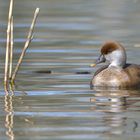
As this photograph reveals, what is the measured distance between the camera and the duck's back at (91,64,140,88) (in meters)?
13.0

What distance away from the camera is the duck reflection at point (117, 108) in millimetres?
9461

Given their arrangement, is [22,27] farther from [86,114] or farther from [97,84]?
[86,114]

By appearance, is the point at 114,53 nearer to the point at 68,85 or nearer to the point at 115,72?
the point at 115,72

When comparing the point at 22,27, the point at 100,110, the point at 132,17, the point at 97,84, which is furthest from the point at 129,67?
the point at 132,17

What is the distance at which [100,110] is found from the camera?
34.9 ft

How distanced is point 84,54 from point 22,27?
483cm

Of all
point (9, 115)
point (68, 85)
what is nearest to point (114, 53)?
point (68, 85)

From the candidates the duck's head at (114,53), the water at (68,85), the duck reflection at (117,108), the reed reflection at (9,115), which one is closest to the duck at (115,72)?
the duck's head at (114,53)

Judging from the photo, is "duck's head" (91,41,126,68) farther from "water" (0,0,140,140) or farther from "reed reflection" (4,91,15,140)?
"reed reflection" (4,91,15,140)

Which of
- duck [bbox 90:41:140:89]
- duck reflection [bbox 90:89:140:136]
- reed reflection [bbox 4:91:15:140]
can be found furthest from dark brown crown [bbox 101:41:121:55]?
reed reflection [bbox 4:91:15:140]

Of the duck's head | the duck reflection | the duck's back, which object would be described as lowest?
the duck reflection

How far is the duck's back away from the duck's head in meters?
0.11

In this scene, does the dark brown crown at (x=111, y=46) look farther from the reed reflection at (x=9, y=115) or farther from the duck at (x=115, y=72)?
the reed reflection at (x=9, y=115)

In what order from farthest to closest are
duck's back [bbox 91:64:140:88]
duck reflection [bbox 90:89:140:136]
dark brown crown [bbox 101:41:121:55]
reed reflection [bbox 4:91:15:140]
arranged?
dark brown crown [bbox 101:41:121:55] < duck's back [bbox 91:64:140:88] < duck reflection [bbox 90:89:140:136] < reed reflection [bbox 4:91:15:140]
